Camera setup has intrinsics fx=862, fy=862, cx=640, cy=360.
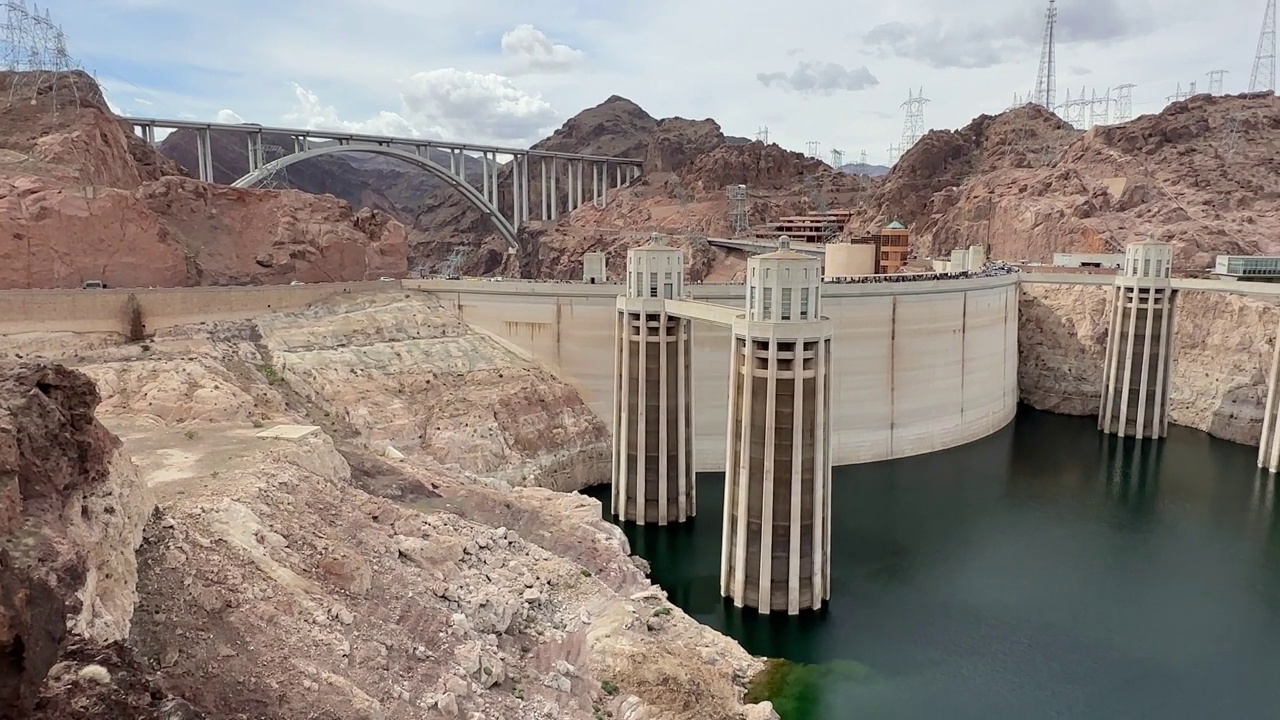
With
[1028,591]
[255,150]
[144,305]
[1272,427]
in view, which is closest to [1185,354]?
[1272,427]

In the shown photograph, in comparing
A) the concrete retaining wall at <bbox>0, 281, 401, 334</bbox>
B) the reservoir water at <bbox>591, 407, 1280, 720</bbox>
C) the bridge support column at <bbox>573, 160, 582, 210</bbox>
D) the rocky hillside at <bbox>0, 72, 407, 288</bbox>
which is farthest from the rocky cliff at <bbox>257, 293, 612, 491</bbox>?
the bridge support column at <bbox>573, 160, 582, 210</bbox>

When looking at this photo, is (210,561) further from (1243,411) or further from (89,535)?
(1243,411)

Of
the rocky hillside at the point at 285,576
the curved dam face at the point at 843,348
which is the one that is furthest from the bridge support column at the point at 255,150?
the rocky hillside at the point at 285,576

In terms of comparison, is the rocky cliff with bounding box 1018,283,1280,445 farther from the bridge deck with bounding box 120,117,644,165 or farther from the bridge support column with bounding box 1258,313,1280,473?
the bridge deck with bounding box 120,117,644,165

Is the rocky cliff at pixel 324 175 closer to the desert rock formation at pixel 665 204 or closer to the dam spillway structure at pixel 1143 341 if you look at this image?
the desert rock formation at pixel 665 204

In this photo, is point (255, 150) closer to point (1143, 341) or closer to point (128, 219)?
point (128, 219)

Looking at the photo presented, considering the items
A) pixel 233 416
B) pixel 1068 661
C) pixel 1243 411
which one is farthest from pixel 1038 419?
pixel 233 416
